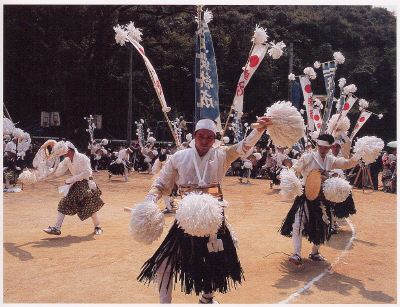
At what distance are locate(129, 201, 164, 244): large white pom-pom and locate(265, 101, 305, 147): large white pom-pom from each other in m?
1.22

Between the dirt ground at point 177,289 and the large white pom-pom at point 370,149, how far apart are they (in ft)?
5.18

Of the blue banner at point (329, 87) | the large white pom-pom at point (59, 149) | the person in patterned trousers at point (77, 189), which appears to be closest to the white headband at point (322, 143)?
the blue banner at point (329, 87)

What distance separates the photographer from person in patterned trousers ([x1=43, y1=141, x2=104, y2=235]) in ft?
23.5

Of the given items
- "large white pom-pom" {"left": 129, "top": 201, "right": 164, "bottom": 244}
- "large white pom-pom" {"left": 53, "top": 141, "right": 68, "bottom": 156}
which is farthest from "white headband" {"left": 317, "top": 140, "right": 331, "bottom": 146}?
"large white pom-pom" {"left": 53, "top": 141, "right": 68, "bottom": 156}

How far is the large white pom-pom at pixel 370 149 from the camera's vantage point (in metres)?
5.23

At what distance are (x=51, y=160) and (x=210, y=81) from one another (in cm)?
418

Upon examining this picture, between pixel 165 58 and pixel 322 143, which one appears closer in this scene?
pixel 322 143

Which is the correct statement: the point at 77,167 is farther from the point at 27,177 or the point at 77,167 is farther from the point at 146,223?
the point at 146,223

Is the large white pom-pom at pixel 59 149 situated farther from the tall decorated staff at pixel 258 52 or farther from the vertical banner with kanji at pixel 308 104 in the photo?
the vertical banner with kanji at pixel 308 104

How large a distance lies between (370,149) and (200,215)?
2973mm

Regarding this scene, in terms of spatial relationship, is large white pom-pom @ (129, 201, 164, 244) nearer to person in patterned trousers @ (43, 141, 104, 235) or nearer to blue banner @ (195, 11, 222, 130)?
blue banner @ (195, 11, 222, 130)

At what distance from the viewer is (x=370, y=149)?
17.2ft

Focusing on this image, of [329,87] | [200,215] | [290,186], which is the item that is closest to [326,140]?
[290,186]
